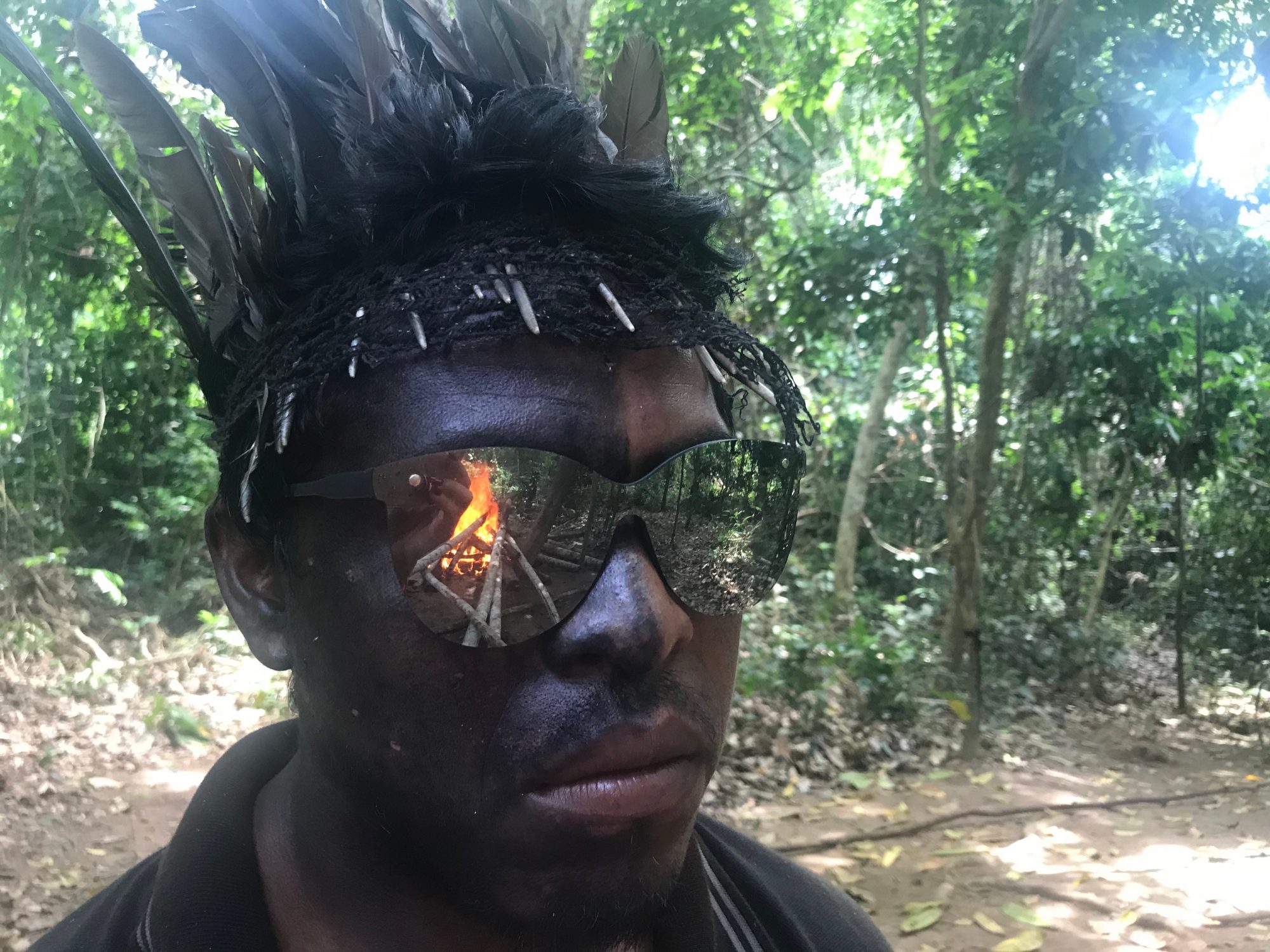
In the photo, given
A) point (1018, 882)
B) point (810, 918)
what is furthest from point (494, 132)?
point (1018, 882)

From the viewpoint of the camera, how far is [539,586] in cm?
117

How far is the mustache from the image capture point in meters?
1.11

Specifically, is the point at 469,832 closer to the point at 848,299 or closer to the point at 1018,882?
the point at 1018,882

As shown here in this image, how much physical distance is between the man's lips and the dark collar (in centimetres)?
42

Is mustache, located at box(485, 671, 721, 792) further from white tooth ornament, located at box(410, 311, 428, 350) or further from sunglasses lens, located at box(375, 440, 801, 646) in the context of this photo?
white tooth ornament, located at box(410, 311, 428, 350)

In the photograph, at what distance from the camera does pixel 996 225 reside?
5699mm

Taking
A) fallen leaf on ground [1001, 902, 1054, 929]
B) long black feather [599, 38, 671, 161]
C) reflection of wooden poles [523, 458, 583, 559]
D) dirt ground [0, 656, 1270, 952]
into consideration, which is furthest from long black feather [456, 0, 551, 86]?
fallen leaf on ground [1001, 902, 1054, 929]

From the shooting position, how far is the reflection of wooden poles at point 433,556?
1165mm

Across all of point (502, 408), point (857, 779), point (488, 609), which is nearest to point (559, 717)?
point (488, 609)

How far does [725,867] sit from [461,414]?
45.1 inches

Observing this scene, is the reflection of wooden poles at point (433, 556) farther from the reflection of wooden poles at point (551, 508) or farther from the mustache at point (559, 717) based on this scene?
the mustache at point (559, 717)

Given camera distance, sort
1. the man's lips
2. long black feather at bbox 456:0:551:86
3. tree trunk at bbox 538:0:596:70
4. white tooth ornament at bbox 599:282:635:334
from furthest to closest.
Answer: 1. tree trunk at bbox 538:0:596:70
2. long black feather at bbox 456:0:551:86
3. white tooth ornament at bbox 599:282:635:334
4. the man's lips

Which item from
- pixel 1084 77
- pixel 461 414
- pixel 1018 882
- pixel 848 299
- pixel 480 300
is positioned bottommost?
pixel 1018 882

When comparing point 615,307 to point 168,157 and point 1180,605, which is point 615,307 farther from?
point 1180,605
